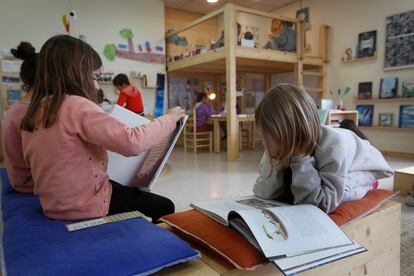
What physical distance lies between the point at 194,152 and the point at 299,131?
4349 millimetres

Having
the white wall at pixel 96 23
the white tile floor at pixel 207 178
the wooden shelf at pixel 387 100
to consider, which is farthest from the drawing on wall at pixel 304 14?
the white tile floor at pixel 207 178

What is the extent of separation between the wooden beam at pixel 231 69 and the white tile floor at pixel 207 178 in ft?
0.86

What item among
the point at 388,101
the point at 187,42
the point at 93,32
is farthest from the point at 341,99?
the point at 93,32

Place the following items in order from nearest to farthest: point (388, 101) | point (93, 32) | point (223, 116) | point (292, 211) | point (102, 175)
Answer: point (292, 211) < point (102, 175) < point (388, 101) < point (223, 116) < point (93, 32)

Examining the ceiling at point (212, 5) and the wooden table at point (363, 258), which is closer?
the wooden table at point (363, 258)

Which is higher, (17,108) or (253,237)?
(17,108)

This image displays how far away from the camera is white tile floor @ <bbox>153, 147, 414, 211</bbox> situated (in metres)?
2.53

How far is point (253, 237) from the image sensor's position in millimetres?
682

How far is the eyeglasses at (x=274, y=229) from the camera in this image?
683mm

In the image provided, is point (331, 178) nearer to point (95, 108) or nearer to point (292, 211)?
point (292, 211)

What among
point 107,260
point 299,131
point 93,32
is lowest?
point 107,260

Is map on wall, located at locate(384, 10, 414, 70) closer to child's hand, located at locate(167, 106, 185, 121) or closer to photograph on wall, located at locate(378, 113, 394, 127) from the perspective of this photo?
photograph on wall, located at locate(378, 113, 394, 127)

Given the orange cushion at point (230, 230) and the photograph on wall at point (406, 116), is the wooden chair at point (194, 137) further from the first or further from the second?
the orange cushion at point (230, 230)

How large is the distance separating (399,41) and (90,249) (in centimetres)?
514
